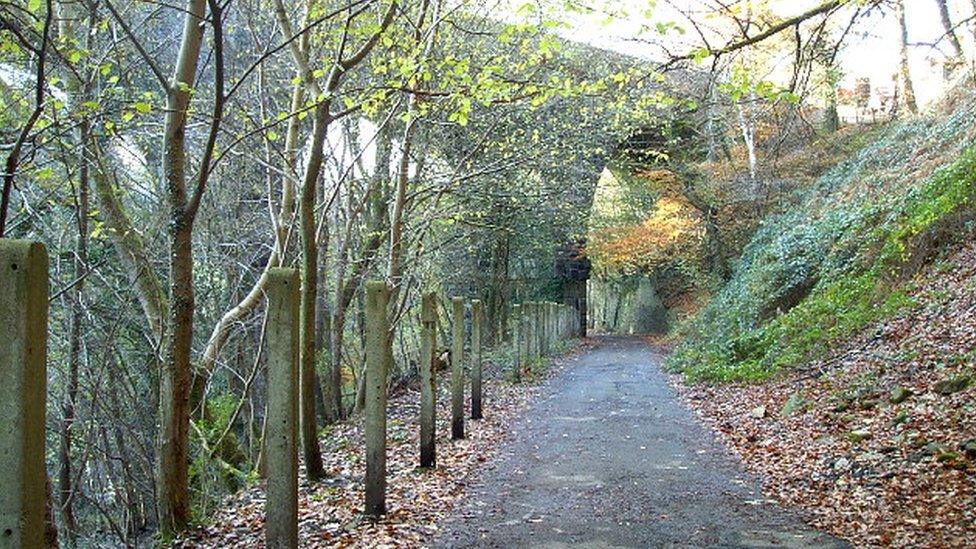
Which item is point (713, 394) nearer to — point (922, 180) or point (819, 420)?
point (819, 420)

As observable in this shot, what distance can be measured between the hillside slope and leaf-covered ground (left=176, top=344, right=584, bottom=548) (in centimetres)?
303

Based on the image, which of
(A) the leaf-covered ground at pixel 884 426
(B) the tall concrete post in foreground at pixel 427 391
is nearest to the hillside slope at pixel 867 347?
(A) the leaf-covered ground at pixel 884 426

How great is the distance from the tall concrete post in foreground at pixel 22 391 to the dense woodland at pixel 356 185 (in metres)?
2.88

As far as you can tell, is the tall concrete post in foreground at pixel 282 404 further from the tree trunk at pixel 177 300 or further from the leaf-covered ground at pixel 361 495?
the tree trunk at pixel 177 300

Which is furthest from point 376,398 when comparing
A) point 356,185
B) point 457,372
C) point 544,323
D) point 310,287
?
point 544,323

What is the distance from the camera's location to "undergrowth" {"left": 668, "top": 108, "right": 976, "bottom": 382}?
537 inches

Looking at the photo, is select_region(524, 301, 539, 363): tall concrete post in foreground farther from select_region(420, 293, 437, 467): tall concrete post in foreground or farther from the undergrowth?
select_region(420, 293, 437, 467): tall concrete post in foreground

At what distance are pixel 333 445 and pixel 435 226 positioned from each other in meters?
7.67

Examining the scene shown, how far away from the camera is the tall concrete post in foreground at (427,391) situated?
8.93 metres

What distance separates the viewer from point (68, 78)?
8.44m

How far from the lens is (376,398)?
704 cm

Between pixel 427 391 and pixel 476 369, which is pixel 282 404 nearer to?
pixel 427 391

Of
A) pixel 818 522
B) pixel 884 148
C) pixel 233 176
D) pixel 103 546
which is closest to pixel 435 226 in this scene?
pixel 233 176

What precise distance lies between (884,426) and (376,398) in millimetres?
5307
